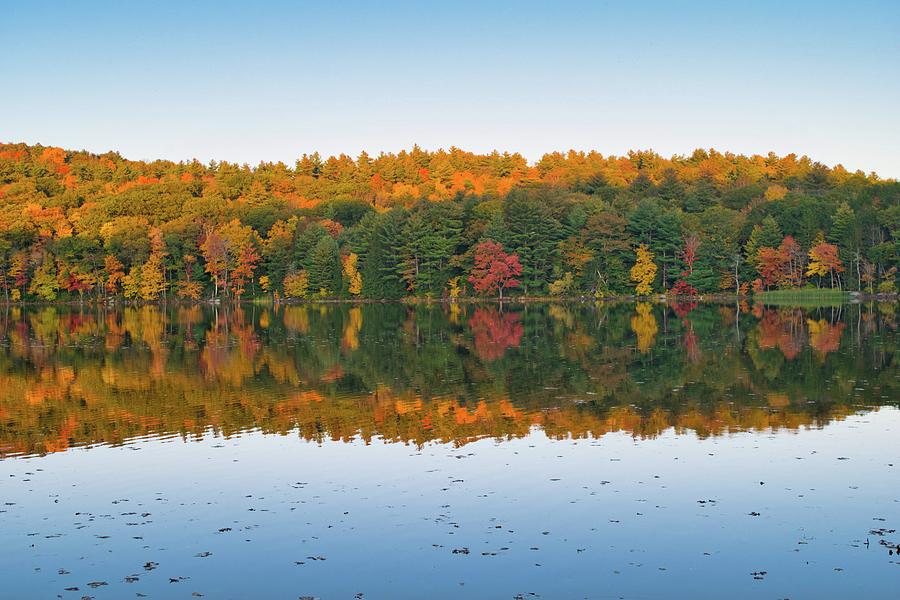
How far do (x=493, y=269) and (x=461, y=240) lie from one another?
289 inches

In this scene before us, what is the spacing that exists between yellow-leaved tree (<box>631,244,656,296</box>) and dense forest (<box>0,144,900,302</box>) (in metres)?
0.14

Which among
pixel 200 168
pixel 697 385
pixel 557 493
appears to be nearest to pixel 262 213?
pixel 200 168

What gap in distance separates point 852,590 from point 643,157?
12979 cm

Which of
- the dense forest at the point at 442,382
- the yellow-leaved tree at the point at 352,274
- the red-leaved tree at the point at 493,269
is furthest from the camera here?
the yellow-leaved tree at the point at 352,274

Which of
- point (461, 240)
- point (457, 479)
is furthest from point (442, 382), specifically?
point (461, 240)

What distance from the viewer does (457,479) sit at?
41.1ft

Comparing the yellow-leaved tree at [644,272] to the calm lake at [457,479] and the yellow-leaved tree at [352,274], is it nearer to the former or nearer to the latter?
the yellow-leaved tree at [352,274]

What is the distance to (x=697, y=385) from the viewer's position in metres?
21.3

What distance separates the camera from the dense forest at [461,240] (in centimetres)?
8181

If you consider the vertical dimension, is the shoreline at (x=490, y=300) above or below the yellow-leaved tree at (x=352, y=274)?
below

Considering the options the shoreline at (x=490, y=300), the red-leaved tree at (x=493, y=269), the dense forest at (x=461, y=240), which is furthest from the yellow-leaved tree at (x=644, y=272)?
the red-leaved tree at (x=493, y=269)

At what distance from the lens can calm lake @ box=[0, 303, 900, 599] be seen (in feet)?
29.2

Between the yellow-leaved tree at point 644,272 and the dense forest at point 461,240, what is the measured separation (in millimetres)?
137

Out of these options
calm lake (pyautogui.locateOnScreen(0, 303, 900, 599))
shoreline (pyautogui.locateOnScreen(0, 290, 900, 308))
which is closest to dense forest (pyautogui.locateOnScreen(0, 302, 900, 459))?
calm lake (pyautogui.locateOnScreen(0, 303, 900, 599))
